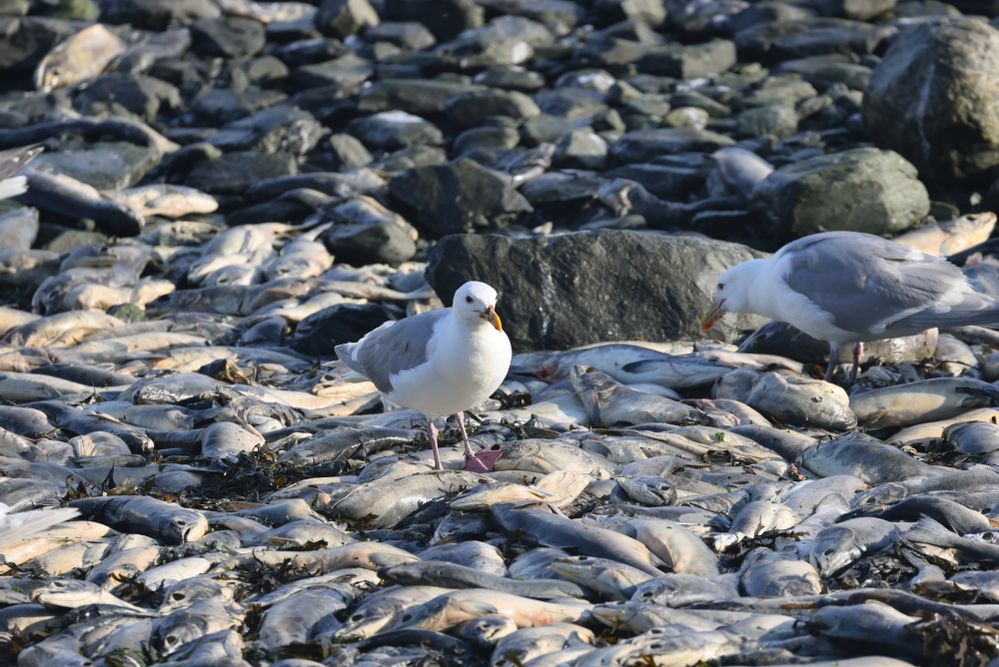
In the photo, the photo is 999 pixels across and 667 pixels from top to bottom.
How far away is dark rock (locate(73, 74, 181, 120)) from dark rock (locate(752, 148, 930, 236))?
373 inches

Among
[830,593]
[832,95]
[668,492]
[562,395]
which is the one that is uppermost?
[830,593]

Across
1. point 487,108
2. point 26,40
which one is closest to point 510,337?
point 487,108

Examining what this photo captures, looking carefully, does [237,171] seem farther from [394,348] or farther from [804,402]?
[804,402]

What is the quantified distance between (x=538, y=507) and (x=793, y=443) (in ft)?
6.35

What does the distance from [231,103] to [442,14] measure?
4.18 m

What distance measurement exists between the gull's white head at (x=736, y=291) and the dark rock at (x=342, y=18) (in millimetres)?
12820

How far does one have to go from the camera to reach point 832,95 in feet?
55.3

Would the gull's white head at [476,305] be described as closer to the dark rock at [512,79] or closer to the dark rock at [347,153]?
the dark rock at [347,153]

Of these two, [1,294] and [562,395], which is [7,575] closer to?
[562,395]

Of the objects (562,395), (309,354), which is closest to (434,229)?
(309,354)

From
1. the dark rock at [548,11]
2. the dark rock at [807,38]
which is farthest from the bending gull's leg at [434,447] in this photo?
the dark rock at [548,11]

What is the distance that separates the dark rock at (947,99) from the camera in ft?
41.6

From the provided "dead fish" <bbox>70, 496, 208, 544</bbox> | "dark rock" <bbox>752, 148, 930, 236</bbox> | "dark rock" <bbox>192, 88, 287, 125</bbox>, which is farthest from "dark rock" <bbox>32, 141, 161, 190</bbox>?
"dead fish" <bbox>70, 496, 208, 544</bbox>

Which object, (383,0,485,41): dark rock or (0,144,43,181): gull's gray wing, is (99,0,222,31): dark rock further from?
(0,144,43,181): gull's gray wing
